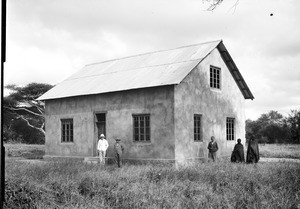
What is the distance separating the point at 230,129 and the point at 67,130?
8891mm

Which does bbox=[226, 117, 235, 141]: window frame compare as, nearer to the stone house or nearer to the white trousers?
the stone house

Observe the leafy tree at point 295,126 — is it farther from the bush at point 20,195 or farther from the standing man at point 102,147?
the bush at point 20,195

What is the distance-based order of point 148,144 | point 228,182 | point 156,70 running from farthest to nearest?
point 156,70 → point 148,144 → point 228,182

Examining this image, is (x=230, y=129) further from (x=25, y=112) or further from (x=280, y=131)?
(x=280, y=131)

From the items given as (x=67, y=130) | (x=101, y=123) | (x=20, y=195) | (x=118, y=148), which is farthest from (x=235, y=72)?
(x=20, y=195)

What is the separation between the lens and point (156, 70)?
1831 centimetres

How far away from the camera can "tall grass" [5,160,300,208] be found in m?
6.98

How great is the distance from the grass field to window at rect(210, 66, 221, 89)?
28.4ft

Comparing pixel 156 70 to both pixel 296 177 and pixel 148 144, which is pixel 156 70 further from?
pixel 296 177

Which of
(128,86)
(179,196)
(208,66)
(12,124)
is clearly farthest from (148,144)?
(12,124)

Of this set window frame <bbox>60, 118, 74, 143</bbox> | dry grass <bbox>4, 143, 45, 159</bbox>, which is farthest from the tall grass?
dry grass <bbox>4, 143, 45, 159</bbox>

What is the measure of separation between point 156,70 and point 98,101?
3389mm

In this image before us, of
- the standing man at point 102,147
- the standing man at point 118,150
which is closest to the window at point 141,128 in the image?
the standing man at point 118,150

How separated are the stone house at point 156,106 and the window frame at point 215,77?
20 millimetres
